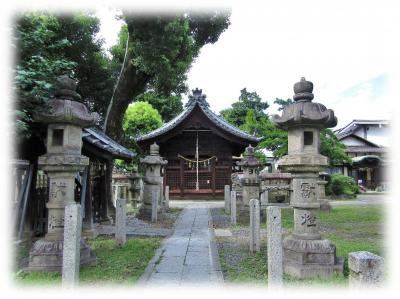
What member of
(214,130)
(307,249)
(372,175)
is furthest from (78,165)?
(372,175)

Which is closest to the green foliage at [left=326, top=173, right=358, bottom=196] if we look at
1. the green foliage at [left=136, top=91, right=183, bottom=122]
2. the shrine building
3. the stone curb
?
the shrine building

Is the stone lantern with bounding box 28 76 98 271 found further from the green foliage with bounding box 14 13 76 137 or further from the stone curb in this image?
the stone curb

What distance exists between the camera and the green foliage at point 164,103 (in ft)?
114

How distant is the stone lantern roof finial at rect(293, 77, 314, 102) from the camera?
249 inches

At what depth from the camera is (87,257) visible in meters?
6.14

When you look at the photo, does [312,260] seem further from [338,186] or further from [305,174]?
[338,186]

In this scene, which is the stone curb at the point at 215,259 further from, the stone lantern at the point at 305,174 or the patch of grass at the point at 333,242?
the stone lantern at the point at 305,174

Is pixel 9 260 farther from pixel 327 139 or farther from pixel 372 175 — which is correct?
pixel 372 175

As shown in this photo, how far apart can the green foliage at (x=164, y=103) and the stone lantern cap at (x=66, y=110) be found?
28098 millimetres

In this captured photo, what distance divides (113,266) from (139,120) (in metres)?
24.3

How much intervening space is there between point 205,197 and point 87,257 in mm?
17181

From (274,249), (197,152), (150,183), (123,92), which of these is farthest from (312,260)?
(197,152)

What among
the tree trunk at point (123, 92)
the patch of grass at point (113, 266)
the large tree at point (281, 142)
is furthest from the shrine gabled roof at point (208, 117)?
the patch of grass at point (113, 266)

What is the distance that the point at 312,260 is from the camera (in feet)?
18.9
